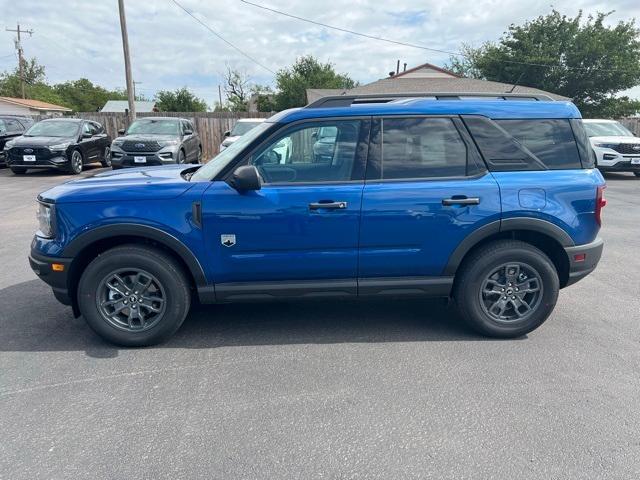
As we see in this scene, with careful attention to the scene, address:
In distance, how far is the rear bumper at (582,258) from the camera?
3770mm

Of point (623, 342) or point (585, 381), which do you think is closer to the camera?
point (585, 381)

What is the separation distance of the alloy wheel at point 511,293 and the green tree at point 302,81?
3913 cm

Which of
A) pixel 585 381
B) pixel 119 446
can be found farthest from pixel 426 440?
pixel 119 446

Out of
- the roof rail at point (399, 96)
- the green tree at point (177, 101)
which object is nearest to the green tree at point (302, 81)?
the green tree at point (177, 101)

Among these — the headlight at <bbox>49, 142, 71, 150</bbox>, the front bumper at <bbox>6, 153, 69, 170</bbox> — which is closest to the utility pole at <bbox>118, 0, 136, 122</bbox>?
the headlight at <bbox>49, 142, 71, 150</bbox>

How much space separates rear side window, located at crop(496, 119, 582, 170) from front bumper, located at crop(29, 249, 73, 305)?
11.8 feet

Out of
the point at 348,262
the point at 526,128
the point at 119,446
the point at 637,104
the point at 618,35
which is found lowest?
the point at 119,446

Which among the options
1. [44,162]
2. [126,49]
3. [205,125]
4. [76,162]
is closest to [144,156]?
[76,162]

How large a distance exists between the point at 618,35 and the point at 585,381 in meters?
34.4

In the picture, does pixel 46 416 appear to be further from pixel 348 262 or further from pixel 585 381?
pixel 585 381

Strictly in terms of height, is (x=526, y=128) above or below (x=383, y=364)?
above

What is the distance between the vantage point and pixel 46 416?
2.78 m

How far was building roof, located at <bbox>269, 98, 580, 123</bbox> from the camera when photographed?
3.63m

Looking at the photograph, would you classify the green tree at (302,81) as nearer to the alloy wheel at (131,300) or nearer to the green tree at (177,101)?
the green tree at (177,101)
